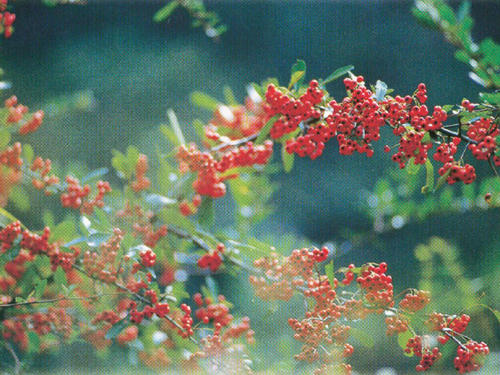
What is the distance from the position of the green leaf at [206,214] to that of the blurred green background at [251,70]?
5.89 ft

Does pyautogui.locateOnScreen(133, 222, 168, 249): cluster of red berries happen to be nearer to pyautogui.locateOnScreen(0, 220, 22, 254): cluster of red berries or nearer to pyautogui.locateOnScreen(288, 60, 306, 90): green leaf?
pyautogui.locateOnScreen(0, 220, 22, 254): cluster of red berries

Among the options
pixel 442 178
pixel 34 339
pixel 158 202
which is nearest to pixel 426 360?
pixel 442 178

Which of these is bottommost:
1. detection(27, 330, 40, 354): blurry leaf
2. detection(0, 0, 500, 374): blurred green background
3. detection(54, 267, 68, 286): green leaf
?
detection(27, 330, 40, 354): blurry leaf

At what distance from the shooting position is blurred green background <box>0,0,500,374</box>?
10.00ft

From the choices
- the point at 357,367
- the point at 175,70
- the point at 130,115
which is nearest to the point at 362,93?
the point at 357,367

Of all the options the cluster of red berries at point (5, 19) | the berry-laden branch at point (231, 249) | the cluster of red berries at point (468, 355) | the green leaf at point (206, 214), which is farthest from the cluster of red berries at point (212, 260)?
the cluster of red berries at point (5, 19)

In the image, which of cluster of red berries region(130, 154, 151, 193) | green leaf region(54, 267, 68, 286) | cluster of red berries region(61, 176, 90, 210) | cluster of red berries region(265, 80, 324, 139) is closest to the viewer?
cluster of red berries region(265, 80, 324, 139)

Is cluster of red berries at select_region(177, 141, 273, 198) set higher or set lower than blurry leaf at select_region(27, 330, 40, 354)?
higher

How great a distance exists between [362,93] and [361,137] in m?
0.06

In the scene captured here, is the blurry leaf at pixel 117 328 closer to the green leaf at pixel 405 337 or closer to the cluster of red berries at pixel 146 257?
the cluster of red berries at pixel 146 257

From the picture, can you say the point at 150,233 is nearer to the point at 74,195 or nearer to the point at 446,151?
the point at 74,195

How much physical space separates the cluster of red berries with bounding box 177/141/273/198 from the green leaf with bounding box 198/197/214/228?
22mm

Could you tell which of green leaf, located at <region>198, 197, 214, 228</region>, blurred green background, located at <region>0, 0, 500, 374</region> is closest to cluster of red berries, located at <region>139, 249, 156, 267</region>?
green leaf, located at <region>198, 197, 214, 228</region>

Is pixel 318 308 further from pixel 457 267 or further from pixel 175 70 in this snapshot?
pixel 175 70
